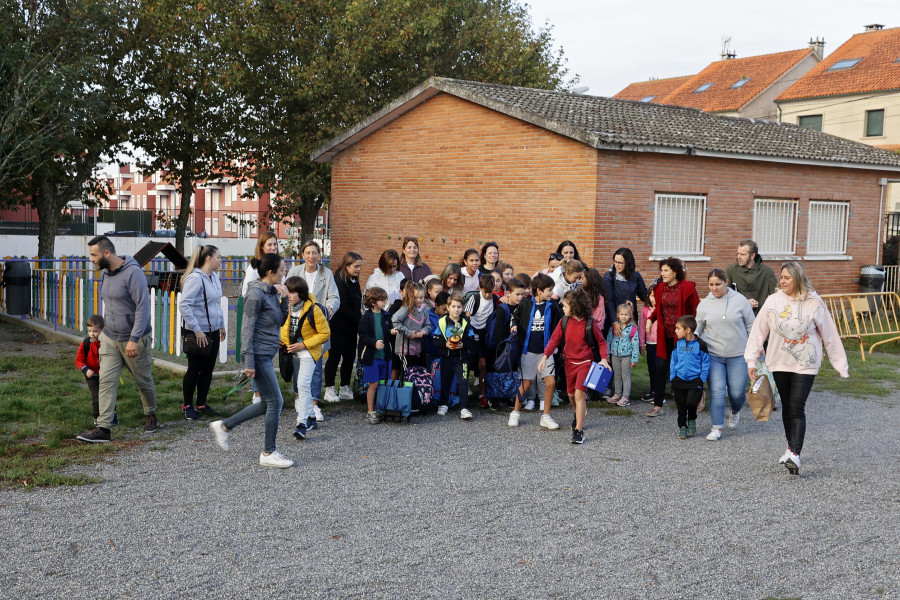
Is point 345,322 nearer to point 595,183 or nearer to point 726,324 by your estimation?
point 726,324

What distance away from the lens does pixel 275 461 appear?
6789 mm

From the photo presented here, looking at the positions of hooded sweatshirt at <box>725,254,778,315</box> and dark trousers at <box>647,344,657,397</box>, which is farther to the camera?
hooded sweatshirt at <box>725,254,778,315</box>

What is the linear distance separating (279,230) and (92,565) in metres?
53.0

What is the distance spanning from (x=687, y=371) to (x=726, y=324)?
61 cm

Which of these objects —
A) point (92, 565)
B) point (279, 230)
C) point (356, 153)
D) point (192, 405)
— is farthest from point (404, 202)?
point (279, 230)

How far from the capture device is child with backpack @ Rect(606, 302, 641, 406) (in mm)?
9617

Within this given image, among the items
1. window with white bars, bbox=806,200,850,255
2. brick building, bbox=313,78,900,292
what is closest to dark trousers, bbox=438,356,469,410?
brick building, bbox=313,78,900,292

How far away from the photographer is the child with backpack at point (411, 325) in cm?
877

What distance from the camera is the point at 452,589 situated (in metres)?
4.52

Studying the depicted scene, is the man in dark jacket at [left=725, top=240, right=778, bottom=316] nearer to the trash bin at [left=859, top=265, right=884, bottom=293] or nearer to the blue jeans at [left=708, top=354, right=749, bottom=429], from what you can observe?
the blue jeans at [left=708, top=354, right=749, bottom=429]

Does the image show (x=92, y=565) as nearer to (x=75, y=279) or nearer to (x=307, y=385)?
(x=307, y=385)

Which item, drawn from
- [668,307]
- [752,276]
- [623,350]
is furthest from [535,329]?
[752,276]

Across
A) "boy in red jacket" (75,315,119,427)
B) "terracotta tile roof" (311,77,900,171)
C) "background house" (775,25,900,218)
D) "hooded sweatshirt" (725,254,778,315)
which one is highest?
"background house" (775,25,900,218)

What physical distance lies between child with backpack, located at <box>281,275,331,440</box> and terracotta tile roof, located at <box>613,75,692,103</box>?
52096 mm
